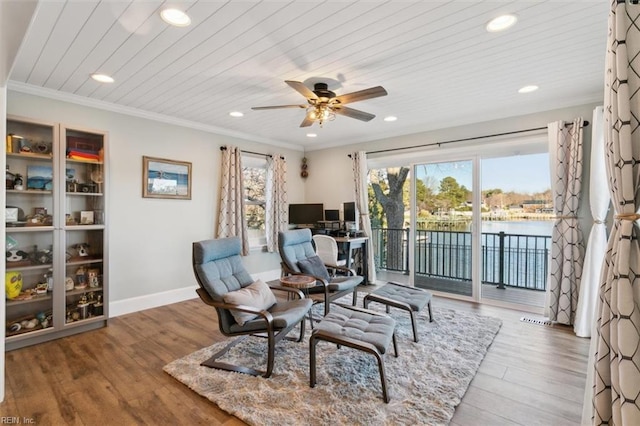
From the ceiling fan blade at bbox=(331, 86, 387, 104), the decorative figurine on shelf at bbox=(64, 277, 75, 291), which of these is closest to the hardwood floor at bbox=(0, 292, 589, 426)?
the decorative figurine on shelf at bbox=(64, 277, 75, 291)

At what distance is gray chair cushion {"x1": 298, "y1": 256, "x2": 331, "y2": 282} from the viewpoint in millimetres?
3635

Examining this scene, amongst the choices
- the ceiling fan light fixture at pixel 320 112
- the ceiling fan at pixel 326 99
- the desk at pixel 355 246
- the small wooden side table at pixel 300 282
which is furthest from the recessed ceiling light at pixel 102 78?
the desk at pixel 355 246

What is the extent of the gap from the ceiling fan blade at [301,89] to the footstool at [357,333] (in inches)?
76.4

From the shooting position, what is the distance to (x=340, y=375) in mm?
2279

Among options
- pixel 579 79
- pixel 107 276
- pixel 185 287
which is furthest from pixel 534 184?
pixel 107 276

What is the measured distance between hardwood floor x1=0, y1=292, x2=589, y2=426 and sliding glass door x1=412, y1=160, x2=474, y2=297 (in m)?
1.30

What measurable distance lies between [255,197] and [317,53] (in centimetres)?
327

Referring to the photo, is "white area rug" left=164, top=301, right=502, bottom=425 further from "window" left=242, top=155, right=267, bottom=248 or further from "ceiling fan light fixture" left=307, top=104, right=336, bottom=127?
"window" left=242, top=155, right=267, bottom=248

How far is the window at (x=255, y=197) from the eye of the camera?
5.12m

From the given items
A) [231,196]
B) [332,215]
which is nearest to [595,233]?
[332,215]

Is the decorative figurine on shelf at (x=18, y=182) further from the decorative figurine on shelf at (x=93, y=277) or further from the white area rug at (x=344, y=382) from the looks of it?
the white area rug at (x=344, y=382)

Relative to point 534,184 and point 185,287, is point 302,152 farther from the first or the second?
point 534,184

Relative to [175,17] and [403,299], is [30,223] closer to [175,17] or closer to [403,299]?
[175,17]

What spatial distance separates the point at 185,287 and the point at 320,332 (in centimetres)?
285
